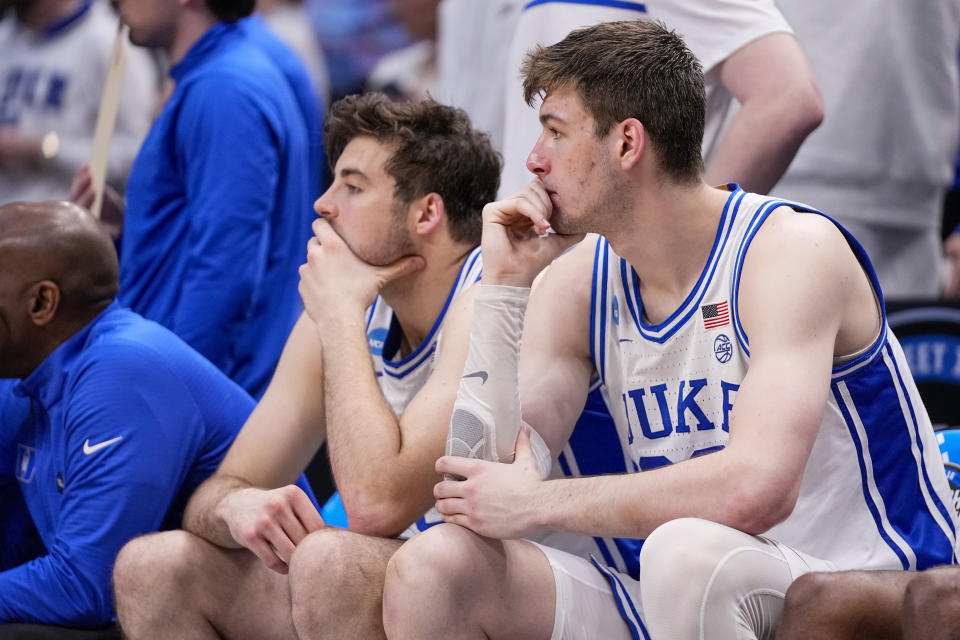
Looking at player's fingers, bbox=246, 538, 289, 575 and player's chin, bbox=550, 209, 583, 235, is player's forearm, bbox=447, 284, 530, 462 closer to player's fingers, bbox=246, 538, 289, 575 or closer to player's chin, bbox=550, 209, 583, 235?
player's chin, bbox=550, 209, 583, 235

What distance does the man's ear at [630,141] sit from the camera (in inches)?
102

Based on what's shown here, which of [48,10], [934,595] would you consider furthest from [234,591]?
[48,10]

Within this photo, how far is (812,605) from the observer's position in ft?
7.02

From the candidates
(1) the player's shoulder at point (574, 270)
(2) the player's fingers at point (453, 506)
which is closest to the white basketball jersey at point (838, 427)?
(1) the player's shoulder at point (574, 270)

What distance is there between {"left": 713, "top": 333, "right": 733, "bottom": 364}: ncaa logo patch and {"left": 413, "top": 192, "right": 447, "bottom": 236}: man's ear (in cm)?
93

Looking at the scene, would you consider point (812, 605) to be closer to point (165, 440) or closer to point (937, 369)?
point (165, 440)

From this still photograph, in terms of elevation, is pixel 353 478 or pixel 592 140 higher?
pixel 592 140

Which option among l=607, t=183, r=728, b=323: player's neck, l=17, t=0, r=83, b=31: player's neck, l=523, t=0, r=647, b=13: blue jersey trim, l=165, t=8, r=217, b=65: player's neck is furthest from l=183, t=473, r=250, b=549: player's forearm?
l=17, t=0, r=83, b=31: player's neck

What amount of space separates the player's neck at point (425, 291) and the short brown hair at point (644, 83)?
2.23ft

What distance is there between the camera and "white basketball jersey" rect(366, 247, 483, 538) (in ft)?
10.4

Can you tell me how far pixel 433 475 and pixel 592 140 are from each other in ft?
2.55

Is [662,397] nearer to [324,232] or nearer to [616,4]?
[324,232]

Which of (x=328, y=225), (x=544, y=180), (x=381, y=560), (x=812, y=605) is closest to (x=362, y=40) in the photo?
(x=328, y=225)

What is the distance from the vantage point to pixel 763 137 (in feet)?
11.0
